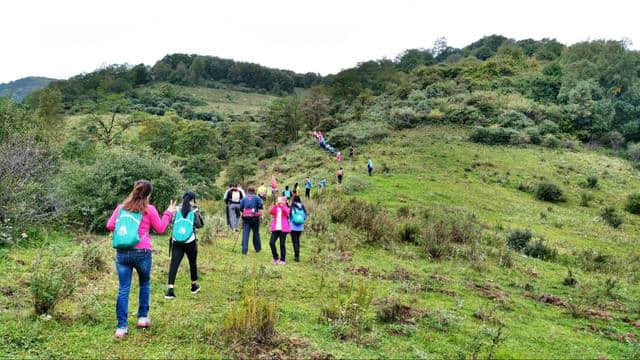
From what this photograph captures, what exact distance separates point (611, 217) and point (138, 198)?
27781mm

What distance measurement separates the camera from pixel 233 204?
1495 centimetres

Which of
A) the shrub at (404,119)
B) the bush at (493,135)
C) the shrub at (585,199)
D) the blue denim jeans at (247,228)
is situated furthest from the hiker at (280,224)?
the shrub at (404,119)

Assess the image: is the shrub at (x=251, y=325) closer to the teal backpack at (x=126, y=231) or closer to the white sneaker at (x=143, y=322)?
the white sneaker at (x=143, y=322)

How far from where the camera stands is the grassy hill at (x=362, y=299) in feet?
20.2

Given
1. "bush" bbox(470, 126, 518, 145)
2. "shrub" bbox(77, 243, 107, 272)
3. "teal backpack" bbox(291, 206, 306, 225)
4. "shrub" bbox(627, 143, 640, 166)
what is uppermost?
"bush" bbox(470, 126, 518, 145)

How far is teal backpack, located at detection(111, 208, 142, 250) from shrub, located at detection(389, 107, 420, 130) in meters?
48.1

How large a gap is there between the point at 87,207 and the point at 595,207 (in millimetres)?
29779

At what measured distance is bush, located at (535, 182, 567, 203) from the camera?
99.1 feet

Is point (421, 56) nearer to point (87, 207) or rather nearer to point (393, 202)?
point (393, 202)

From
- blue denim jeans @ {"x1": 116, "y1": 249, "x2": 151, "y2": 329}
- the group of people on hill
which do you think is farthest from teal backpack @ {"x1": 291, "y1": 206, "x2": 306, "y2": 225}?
blue denim jeans @ {"x1": 116, "y1": 249, "x2": 151, "y2": 329}

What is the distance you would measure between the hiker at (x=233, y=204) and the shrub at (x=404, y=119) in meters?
39.2

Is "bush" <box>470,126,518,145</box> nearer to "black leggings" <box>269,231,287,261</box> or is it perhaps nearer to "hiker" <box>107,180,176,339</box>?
"black leggings" <box>269,231,287,261</box>

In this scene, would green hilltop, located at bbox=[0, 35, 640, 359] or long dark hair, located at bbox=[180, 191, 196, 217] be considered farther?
long dark hair, located at bbox=[180, 191, 196, 217]

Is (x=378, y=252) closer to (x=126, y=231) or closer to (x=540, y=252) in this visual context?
(x=540, y=252)
